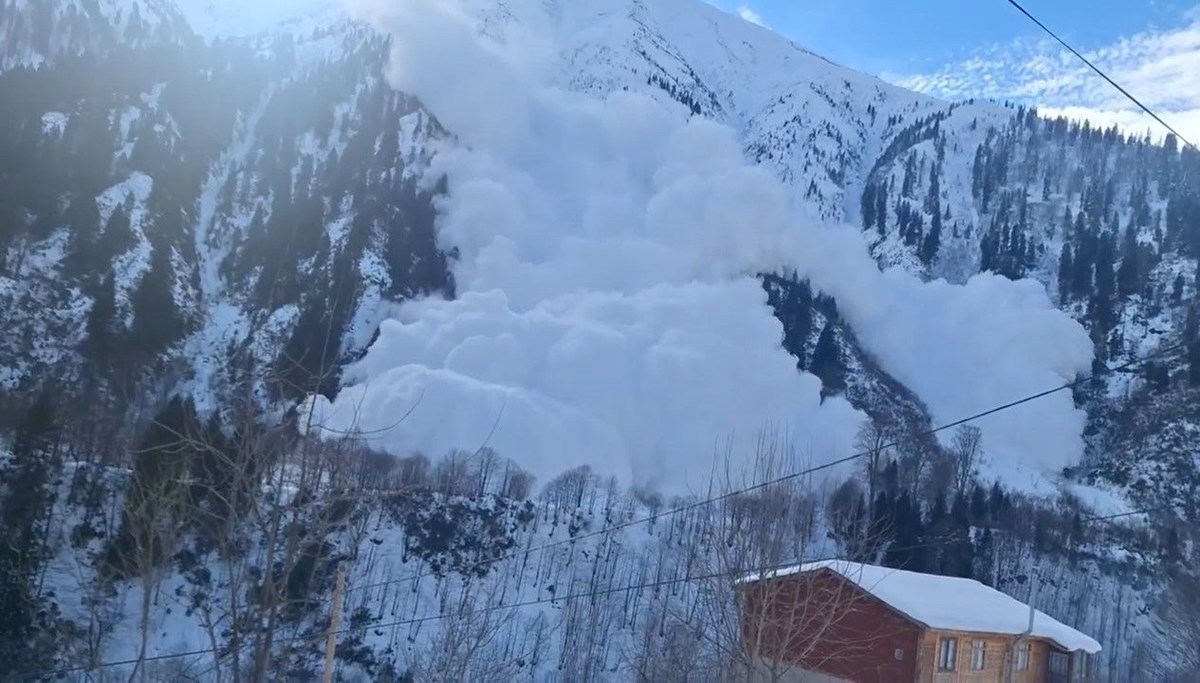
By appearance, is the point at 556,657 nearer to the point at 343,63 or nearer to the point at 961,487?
the point at 961,487

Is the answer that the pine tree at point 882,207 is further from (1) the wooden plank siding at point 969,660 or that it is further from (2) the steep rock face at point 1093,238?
(1) the wooden plank siding at point 969,660

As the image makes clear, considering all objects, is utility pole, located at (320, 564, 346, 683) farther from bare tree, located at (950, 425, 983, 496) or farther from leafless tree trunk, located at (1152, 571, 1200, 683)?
bare tree, located at (950, 425, 983, 496)

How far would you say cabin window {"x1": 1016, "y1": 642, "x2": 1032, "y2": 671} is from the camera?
25.2 m

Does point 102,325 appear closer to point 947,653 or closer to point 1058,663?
point 947,653

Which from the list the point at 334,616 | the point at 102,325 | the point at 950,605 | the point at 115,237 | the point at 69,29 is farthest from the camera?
the point at 69,29

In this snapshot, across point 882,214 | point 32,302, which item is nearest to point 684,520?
point 32,302

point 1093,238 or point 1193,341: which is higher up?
point 1093,238


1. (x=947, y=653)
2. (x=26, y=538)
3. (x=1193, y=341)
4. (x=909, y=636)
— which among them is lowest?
(x=26, y=538)

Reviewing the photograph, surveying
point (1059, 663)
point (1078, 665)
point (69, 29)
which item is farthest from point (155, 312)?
point (1078, 665)

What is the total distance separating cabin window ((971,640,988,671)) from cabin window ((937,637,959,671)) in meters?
0.81

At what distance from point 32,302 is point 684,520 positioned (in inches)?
2114

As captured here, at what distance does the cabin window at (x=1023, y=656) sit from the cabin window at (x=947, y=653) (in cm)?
318

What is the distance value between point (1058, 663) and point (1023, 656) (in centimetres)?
145

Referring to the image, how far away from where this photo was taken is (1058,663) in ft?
85.8
